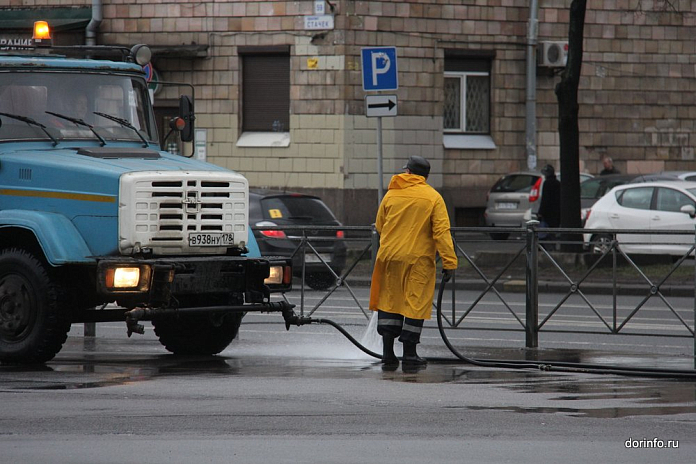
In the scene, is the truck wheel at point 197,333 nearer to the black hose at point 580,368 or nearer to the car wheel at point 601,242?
the black hose at point 580,368

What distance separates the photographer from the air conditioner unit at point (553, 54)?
30.8m

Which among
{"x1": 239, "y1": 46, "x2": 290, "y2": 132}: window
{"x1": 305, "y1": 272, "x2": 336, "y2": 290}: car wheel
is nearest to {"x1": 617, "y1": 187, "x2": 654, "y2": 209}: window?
{"x1": 239, "y1": 46, "x2": 290, "y2": 132}: window

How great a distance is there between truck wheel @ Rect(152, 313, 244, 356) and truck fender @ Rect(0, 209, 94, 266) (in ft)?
5.69

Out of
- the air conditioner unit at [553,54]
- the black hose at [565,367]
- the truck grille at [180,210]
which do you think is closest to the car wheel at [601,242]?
the black hose at [565,367]

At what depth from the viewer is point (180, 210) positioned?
35.5ft

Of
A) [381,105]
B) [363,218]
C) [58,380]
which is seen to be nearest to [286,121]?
[363,218]

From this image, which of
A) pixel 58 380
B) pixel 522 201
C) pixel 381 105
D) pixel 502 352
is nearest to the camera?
pixel 58 380

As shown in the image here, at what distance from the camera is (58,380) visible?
10.2 metres

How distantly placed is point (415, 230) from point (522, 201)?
1801cm

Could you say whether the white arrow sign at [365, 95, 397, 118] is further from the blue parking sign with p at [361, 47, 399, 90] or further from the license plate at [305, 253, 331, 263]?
the license plate at [305, 253, 331, 263]

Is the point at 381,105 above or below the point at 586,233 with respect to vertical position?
above

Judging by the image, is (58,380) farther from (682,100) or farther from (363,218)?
(682,100)

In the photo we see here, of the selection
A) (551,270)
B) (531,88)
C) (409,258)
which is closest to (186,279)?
(409,258)

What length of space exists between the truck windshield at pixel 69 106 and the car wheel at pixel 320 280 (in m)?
2.73
